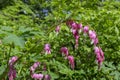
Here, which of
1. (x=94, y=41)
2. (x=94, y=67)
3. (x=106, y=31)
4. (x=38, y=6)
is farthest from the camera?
(x=38, y=6)

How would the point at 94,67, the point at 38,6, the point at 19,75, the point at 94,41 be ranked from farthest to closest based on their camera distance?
1. the point at 38,6
2. the point at 94,67
3. the point at 19,75
4. the point at 94,41

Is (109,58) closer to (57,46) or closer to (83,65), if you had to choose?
(83,65)

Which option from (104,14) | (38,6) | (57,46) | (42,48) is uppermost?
(42,48)

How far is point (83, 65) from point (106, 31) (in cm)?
55

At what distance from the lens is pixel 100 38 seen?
4246mm

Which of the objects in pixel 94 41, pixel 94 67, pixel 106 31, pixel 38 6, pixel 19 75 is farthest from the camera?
pixel 38 6

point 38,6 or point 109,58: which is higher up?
point 109,58

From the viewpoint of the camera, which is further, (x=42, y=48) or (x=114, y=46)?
(x=114, y=46)

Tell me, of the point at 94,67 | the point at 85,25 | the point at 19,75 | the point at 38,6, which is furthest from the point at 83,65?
the point at 38,6

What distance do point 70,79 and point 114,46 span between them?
79 centimetres

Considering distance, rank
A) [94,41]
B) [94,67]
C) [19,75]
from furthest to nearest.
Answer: [94,67], [19,75], [94,41]

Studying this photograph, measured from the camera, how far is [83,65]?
416cm

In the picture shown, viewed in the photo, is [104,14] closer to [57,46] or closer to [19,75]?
[57,46]

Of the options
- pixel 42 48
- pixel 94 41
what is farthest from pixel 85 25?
pixel 42 48
